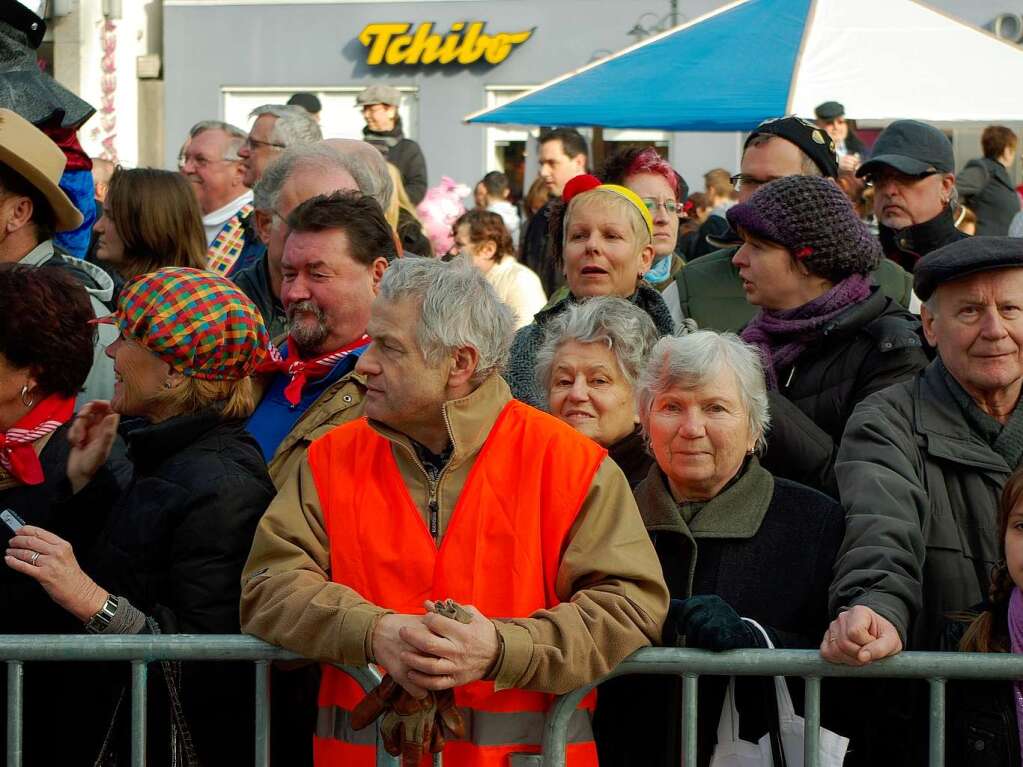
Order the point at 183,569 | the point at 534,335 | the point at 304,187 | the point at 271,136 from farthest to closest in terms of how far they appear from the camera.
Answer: the point at 271,136 < the point at 304,187 < the point at 534,335 < the point at 183,569

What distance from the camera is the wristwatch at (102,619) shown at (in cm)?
337

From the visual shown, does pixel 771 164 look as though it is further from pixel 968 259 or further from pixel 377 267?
pixel 968 259

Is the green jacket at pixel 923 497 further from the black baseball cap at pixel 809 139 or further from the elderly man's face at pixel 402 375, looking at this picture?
the black baseball cap at pixel 809 139

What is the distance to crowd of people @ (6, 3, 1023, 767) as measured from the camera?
10.6 feet

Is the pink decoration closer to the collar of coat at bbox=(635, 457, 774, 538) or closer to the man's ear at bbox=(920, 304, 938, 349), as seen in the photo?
the man's ear at bbox=(920, 304, 938, 349)

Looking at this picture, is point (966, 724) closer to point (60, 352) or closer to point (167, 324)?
point (167, 324)

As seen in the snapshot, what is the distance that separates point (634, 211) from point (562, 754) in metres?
2.36

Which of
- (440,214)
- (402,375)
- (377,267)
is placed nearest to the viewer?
(402,375)

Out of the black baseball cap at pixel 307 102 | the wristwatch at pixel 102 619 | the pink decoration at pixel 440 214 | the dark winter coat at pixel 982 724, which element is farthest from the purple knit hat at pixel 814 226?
the black baseball cap at pixel 307 102

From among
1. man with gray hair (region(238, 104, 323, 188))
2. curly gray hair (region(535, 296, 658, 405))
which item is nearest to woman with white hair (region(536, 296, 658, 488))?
curly gray hair (region(535, 296, 658, 405))

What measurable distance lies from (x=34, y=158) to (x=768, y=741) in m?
2.91

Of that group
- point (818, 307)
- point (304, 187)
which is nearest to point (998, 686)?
point (818, 307)

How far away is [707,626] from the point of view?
10.4ft

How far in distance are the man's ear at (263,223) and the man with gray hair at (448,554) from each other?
7.12 feet
